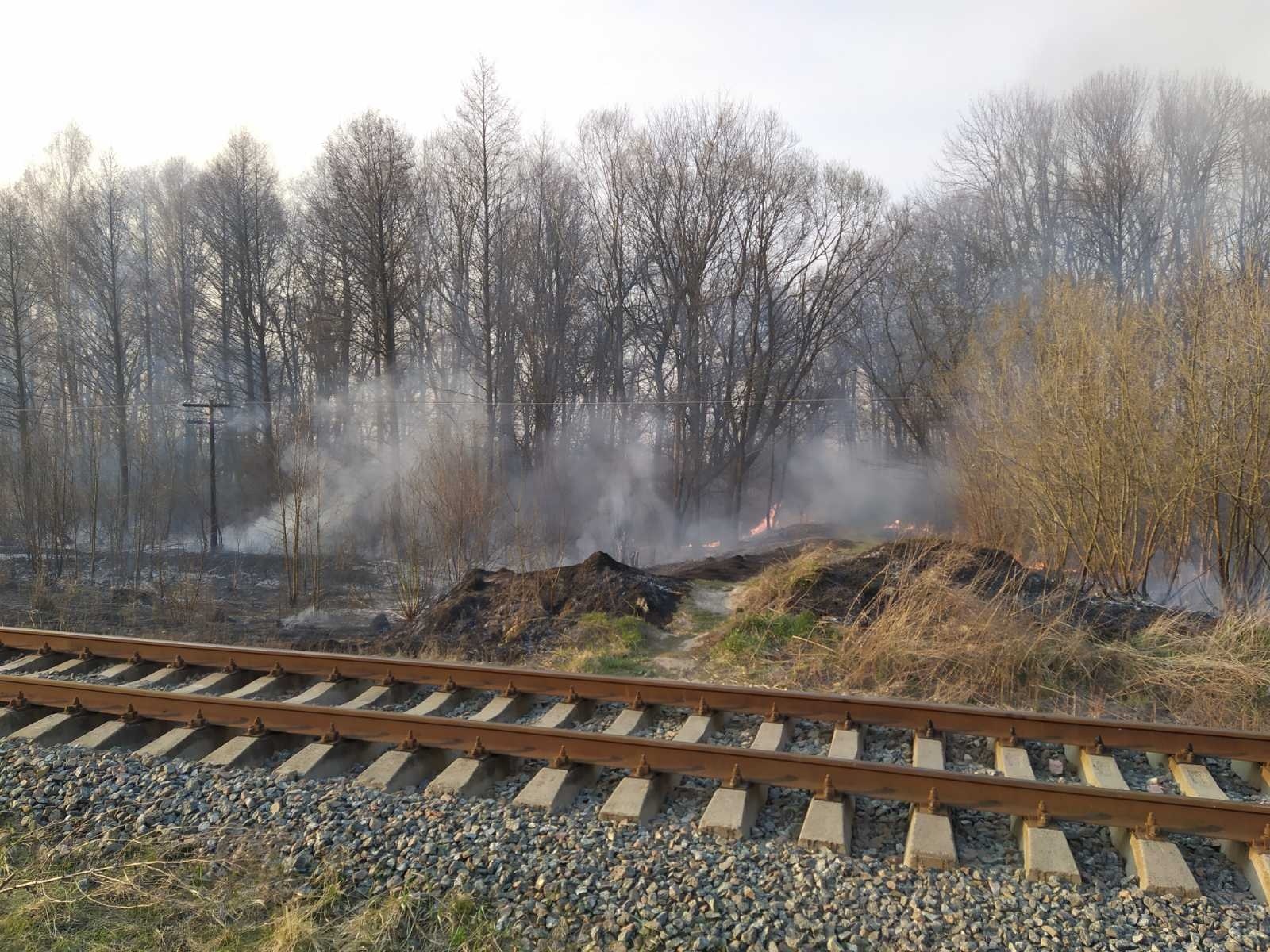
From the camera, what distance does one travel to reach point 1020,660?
771 cm

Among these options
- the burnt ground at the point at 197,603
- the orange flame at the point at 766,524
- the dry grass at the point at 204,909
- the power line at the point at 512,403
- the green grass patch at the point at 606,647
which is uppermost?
the power line at the point at 512,403

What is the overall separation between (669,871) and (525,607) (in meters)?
7.41

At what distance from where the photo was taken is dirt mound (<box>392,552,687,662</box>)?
1048cm

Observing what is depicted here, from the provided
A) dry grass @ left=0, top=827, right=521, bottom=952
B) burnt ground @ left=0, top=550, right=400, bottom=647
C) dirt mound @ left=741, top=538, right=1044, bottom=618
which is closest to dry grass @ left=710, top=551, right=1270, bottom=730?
dirt mound @ left=741, top=538, right=1044, bottom=618

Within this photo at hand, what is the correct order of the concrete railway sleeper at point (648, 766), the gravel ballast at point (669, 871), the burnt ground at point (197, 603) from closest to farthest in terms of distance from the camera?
the gravel ballast at point (669, 871)
the concrete railway sleeper at point (648, 766)
the burnt ground at point (197, 603)

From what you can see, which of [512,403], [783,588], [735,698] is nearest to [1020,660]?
[735,698]

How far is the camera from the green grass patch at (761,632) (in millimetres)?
8898

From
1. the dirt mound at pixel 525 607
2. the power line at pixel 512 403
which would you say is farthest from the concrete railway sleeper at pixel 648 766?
→ the power line at pixel 512 403

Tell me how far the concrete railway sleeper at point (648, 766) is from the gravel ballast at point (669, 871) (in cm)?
12

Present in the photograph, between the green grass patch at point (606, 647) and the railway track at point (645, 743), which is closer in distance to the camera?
the railway track at point (645, 743)

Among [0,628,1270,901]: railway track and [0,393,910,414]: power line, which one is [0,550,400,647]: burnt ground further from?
[0,393,910,414]: power line

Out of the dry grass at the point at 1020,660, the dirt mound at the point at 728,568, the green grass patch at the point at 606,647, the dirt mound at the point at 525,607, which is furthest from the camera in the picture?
the dirt mound at the point at 728,568

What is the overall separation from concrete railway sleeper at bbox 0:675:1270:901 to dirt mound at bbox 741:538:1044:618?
165 inches

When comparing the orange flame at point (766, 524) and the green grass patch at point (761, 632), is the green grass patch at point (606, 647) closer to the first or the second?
the green grass patch at point (761, 632)
